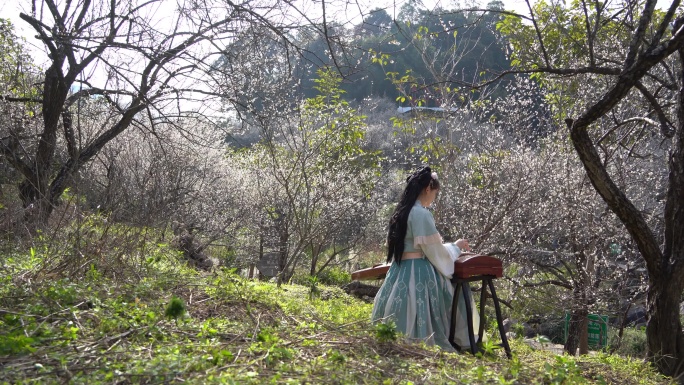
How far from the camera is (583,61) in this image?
377 inches

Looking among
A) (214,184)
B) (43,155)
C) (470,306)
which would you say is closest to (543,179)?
(470,306)

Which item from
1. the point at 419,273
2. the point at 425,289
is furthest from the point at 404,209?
the point at 425,289

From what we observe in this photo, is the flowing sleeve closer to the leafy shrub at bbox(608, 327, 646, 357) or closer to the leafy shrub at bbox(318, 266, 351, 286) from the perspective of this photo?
the leafy shrub at bbox(608, 327, 646, 357)

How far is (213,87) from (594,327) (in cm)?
729

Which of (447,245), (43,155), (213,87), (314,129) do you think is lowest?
(447,245)

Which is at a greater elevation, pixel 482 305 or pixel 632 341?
pixel 482 305

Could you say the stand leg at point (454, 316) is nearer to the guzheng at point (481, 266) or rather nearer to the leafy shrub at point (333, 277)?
the guzheng at point (481, 266)

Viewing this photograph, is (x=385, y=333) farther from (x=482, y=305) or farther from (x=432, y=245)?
(x=432, y=245)

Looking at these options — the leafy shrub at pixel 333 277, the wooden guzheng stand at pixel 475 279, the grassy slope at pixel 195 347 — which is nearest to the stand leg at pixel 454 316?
the wooden guzheng stand at pixel 475 279

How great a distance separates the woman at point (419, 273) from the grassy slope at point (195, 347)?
0.86m

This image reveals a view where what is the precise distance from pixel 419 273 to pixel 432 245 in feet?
0.88

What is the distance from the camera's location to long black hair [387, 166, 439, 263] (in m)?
5.24

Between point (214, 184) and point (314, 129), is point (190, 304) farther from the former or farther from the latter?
point (214, 184)

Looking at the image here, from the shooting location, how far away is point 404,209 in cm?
529
